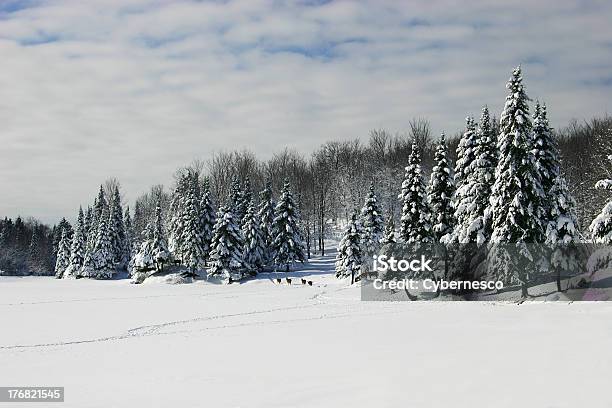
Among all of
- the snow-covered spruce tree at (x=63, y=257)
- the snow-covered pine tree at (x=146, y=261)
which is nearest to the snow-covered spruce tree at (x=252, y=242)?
the snow-covered pine tree at (x=146, y=261)

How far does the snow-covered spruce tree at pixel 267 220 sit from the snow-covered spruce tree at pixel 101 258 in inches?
1068

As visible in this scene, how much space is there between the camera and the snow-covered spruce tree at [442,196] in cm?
4372

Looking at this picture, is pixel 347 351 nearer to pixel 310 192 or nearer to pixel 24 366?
pixel 24 366

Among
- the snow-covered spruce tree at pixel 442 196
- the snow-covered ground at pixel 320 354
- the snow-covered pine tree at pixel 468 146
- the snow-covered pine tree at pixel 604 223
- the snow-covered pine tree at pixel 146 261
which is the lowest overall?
the snow-covered ground at pixel 320 354

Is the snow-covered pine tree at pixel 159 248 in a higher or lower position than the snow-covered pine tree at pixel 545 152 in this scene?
lower

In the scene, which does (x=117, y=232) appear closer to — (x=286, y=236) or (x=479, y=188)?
(x=286, y=236)

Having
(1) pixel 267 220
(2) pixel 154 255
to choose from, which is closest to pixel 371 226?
(1) pixel 267 220

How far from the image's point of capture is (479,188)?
40.0 metres

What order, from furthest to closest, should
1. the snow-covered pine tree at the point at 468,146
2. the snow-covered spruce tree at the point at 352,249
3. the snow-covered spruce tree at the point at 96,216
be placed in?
the snow-covered spruce tree at the point at 96,216 → the snow-covered spruce tree at the point at 352,249 → the snow-covered pine tree at the point at 468,146

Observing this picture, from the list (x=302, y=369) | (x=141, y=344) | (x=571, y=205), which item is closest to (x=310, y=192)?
(x=571, y=205)

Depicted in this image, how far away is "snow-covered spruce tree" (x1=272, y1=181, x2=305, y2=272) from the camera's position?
7012 centimetres

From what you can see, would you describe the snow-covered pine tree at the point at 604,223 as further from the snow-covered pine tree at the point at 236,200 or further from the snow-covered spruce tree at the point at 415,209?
the snow-covered pine tree at the point at 236,200

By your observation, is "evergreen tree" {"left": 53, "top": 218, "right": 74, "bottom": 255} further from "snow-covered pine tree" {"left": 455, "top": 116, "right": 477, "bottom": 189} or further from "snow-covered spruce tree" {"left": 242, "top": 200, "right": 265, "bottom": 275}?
"snow-covered pine tree" {"left": 455, "top": 116, "right": 477, "bottom": 189}

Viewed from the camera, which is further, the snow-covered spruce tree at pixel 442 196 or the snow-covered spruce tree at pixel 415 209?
the snow-covered spruce tree at pixel 442 196
